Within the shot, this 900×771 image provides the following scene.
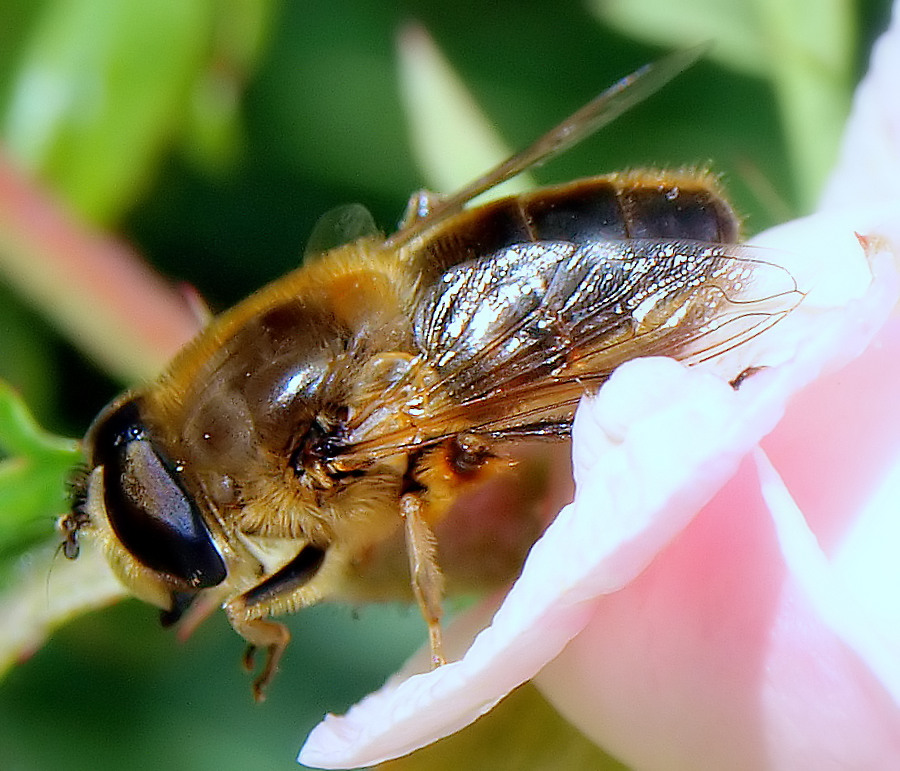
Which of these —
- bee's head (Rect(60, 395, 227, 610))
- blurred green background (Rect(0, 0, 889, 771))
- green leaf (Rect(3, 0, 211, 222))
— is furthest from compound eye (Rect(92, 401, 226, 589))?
green leaf (Rect(3, 0, 211, 222))

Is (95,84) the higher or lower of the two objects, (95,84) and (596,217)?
the higher

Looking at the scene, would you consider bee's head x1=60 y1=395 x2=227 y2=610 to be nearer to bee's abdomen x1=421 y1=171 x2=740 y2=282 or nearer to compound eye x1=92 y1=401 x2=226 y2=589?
compound eye x1=92 y1=401 x2=226 y2=589

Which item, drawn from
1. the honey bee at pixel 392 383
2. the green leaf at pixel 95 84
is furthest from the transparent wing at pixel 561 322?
the green leaf at pixel 95 84

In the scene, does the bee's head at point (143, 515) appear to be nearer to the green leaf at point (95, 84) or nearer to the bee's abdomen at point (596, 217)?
the bee's abdomen at point (596, 217)

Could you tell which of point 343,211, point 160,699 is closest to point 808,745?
point 343,211

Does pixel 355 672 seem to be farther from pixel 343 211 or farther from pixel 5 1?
pixel 5 1

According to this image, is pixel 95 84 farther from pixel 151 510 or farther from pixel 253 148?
pixel 151 510

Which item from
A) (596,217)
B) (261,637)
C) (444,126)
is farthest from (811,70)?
(261,637)
